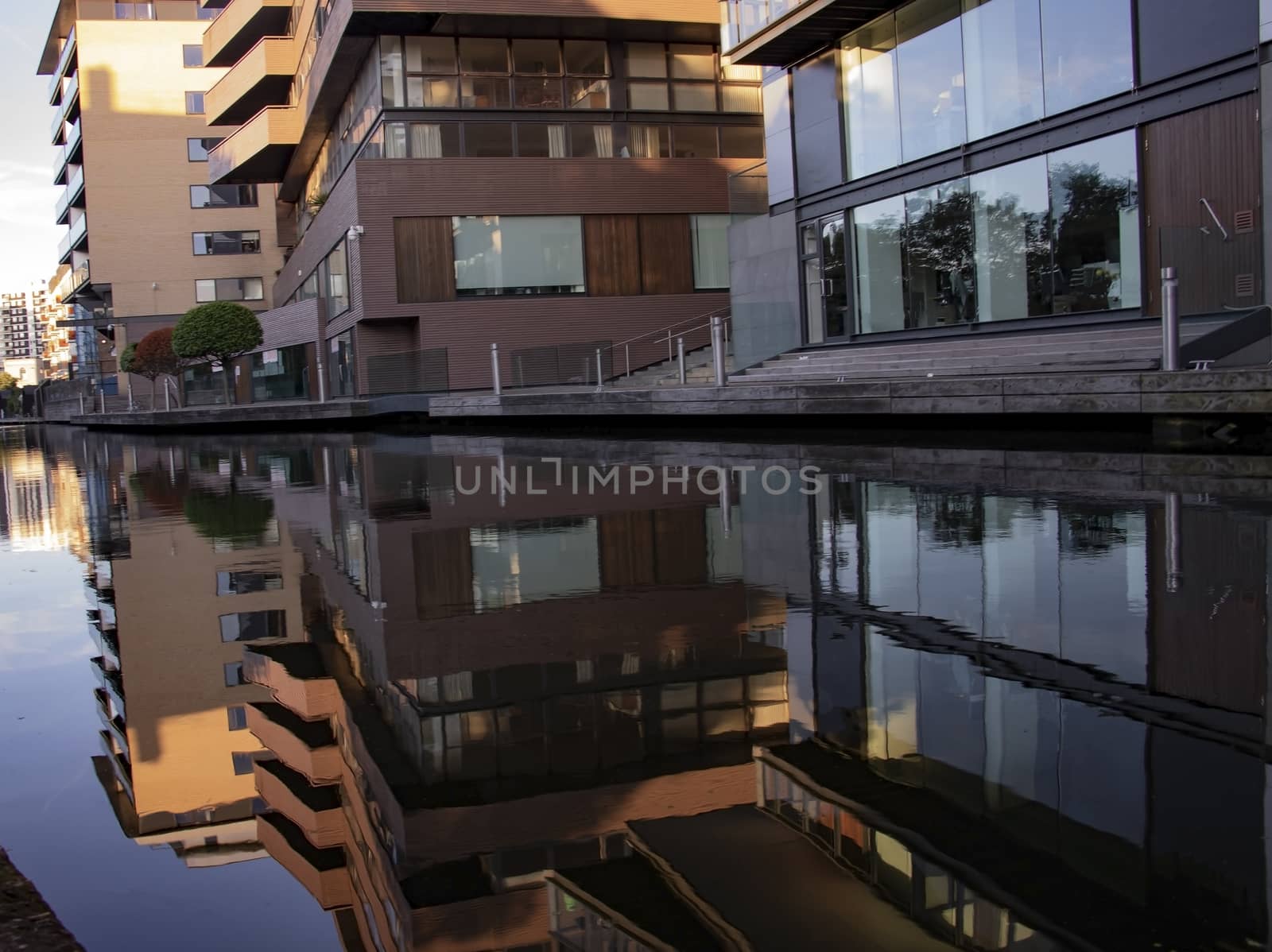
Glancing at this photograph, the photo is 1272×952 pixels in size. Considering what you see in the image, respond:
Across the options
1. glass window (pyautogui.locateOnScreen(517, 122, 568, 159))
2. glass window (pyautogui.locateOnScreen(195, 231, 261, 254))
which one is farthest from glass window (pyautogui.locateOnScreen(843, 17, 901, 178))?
glass window (pyautogui.locateOnScreen(195, 231, 261, 254))

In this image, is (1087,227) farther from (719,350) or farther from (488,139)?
(488,139)

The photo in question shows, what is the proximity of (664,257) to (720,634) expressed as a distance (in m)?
35.6

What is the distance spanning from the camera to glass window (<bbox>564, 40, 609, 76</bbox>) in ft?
127

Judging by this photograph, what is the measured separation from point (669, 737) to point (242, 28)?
2346 inches

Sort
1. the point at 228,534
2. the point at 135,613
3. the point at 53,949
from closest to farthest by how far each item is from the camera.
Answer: the point at 53,949 → the point at 135,613 → the point at 228,534

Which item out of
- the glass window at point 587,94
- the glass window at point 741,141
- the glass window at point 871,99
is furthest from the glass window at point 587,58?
the glass window at point 871,99

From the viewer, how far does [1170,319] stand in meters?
14.1

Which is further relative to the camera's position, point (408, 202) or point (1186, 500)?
point (408, 202)

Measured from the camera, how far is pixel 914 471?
39.5ft

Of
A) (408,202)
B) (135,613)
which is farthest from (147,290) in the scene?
(135,613)

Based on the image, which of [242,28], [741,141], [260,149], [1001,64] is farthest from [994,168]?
[242,28]

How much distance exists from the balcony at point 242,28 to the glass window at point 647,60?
2126cm

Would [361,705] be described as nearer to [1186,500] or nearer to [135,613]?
[135,613]

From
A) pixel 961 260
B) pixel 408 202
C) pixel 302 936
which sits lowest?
pixel 302 936
